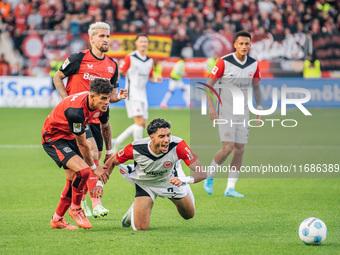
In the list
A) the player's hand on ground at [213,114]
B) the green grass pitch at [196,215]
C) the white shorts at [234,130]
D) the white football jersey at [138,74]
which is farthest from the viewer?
the white football jersey at [138,74]

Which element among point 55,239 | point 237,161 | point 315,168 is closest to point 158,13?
point 315,168

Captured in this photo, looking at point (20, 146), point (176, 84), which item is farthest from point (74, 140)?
point (176, 84)

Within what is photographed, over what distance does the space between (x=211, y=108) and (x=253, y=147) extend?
19.8 feet

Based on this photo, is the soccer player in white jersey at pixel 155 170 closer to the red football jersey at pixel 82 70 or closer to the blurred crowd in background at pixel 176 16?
the red football jersey at pixel 82 70

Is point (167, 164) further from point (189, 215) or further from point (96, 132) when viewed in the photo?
point (96, 132)

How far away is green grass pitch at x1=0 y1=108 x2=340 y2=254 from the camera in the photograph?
606 centimetres

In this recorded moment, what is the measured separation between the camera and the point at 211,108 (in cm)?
897

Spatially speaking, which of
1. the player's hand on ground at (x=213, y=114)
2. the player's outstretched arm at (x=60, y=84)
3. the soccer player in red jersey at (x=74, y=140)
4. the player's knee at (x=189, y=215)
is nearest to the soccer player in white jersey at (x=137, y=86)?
the player's hand on ground at (x=213, y=114)

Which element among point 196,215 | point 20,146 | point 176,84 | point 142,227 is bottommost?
point 20,146

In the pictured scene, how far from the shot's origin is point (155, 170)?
22.9ft

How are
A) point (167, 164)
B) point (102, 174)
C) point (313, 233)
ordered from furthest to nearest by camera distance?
1. point (167, 164)
2. point (102, 174)
3. point (313, 233)

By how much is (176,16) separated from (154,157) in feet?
71.7

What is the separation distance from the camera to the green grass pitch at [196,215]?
19.9 ft

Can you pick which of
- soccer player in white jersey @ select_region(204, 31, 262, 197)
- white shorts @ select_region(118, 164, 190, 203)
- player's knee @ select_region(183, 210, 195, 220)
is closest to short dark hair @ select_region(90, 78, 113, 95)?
white shorts @ select_region(118, 164, 190, 203)
